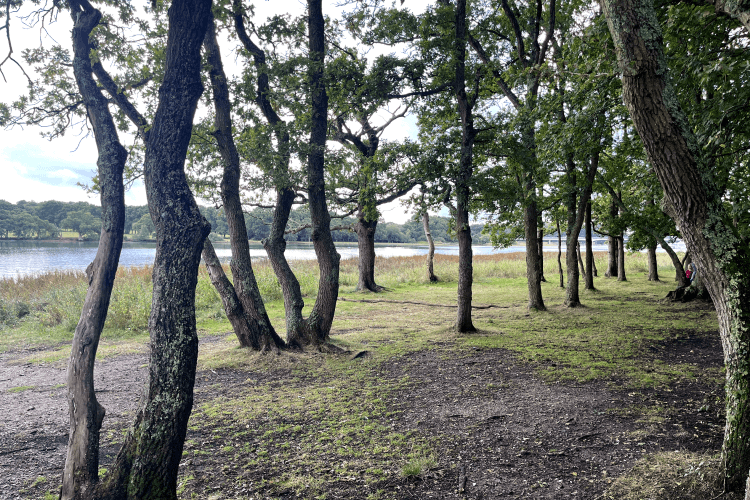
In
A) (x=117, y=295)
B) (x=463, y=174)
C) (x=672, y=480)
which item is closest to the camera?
(x=672, y=480)

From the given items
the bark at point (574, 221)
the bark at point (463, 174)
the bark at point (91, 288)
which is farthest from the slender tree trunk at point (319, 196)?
the bark at point (574, 221)

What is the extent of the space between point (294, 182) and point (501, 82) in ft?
24.0

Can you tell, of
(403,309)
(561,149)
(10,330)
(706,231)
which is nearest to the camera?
(706,231)

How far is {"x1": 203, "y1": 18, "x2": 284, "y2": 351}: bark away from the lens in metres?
7.23

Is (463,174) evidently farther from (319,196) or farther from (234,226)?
(234,226)

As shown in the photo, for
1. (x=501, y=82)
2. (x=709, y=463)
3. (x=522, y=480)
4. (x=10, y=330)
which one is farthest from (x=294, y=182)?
(x=10, y=330)

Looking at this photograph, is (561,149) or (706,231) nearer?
(706,231)

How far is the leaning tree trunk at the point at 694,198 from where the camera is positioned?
8.43 feet

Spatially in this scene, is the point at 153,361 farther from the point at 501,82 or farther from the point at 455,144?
the point at 501,82

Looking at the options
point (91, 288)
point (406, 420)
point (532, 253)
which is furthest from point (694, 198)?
point (532, 253)

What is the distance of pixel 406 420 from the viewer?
4.37 metres

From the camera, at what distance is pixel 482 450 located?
358 cm

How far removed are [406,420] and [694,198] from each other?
332cm

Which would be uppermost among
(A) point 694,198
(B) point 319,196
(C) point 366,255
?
(B) point 319,196
